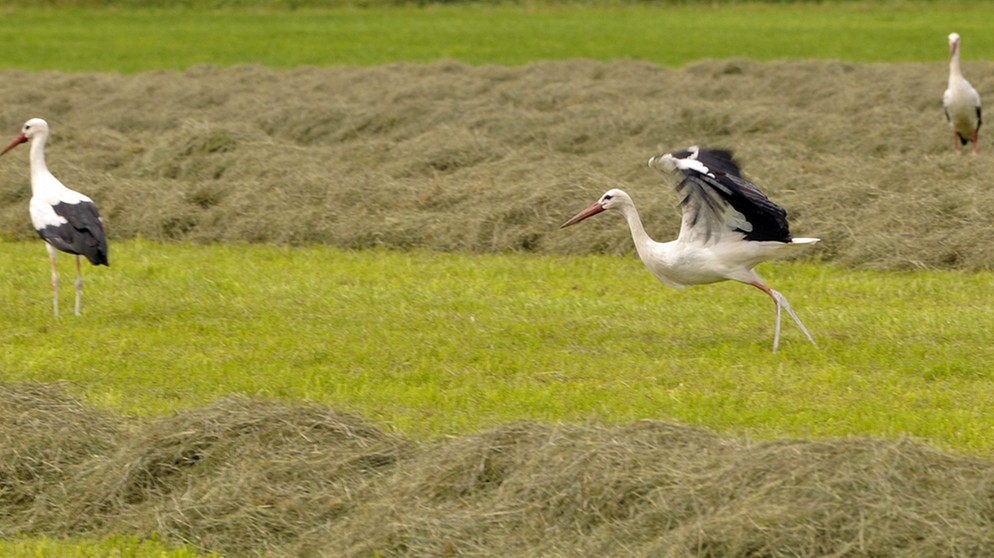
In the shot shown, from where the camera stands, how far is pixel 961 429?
8.32m

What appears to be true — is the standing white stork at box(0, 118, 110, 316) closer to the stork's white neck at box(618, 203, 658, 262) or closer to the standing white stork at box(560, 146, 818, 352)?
the standing white stork at box(560, 146, 818, 352)

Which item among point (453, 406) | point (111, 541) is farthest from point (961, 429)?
point (111, 541)

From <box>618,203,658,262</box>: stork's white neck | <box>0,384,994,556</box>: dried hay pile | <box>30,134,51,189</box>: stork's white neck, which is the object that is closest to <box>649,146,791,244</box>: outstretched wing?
<box>618,203,658,262</box>: stork's white neck

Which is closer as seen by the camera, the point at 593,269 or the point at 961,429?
the point at 961,429

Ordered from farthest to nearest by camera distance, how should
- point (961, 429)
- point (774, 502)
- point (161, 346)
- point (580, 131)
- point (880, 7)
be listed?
point (880, 7) < point (580, 131) < point (161, 346) < point (961, 429) < point (774, 502)

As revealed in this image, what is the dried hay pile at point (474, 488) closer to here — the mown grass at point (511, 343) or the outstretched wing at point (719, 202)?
the mown grass at point (511, 343)

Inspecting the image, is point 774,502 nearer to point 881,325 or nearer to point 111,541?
point 111,541

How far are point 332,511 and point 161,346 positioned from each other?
409cm

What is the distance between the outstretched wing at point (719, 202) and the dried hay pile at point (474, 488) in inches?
114

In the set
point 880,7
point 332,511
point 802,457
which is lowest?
point 880,7

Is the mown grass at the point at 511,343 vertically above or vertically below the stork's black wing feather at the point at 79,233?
below

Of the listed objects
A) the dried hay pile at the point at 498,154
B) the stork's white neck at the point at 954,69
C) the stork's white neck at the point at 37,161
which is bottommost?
the dried hay pile at the point at 498,154

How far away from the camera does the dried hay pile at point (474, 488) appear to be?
5.98m

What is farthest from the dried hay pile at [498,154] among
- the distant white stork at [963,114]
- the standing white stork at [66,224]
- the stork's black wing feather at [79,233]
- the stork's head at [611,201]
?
the stork's black wing feather at [79,233]
